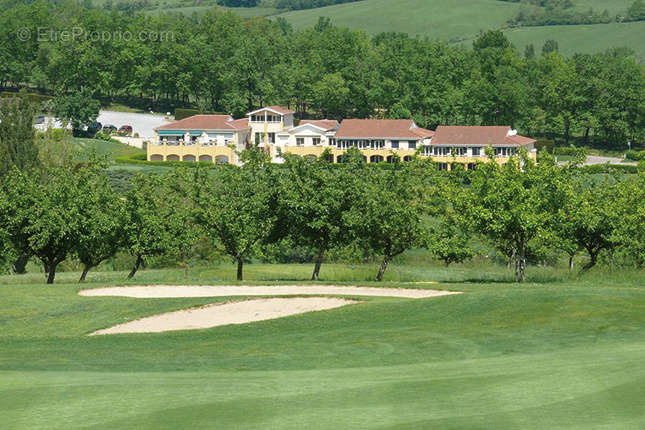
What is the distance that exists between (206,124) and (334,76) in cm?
2992

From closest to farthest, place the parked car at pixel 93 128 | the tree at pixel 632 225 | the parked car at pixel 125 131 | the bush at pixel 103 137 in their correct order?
the tree at pixel 632 225 → the bush at pixel 103 137 → the parked car at pixel 125 131 → the parked car at pixel 93 128

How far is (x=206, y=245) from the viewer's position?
229 feet

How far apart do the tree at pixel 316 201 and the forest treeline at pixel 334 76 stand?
109834 mm

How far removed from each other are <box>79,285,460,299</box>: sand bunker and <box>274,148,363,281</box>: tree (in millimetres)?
6050

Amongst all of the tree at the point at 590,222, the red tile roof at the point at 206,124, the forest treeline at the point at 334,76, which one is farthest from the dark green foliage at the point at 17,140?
the forest treeline at the point at 334,76

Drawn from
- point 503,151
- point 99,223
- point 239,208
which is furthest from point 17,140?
point 503,151

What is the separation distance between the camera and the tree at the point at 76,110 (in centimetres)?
15988

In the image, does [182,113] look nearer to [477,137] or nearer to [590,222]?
[477,137]

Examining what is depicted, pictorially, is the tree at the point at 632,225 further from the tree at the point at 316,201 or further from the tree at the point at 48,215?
the tree at the point at 48,215

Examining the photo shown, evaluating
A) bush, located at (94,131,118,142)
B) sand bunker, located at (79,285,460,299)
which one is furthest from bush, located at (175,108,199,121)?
sand bunker, located at (79,285,460,299)

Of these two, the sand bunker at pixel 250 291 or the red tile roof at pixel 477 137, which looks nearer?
the sand bunker at pixel 250 291

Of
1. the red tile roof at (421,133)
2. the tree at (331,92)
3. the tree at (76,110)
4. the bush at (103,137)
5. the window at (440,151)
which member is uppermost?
the tree at (331,92)

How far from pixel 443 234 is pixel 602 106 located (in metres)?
117

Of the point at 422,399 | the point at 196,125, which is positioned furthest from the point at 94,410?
Result: the point at 196,125
